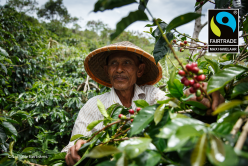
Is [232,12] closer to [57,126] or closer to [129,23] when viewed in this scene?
[129,23]

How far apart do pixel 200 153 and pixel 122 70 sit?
3.92ft

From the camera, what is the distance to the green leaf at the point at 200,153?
0.27 m

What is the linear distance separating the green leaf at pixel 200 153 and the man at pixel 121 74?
1.05 meters

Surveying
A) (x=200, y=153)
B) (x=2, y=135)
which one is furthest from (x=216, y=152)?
(x=2, y=135)

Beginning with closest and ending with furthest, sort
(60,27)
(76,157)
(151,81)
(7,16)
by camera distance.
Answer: (76,157) → (151,81) → (7,16) → (60,27)

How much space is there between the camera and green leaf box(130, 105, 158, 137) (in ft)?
1.44

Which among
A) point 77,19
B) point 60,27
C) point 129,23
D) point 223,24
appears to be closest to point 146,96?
point 223,24

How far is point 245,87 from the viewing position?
0.45 metres

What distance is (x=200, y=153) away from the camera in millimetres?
277

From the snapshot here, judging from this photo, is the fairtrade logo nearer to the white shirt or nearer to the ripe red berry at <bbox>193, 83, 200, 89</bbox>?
the ripe red berry at <bbox>193, 83, 200, 89</bbox>

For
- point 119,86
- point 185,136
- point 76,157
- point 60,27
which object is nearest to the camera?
point 185,136

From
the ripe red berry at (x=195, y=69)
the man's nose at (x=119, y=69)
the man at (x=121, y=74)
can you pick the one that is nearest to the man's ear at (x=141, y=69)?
the man at (x=121, y=74)

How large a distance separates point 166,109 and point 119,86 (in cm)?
95

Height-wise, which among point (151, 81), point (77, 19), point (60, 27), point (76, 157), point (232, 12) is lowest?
point (76, 157)
